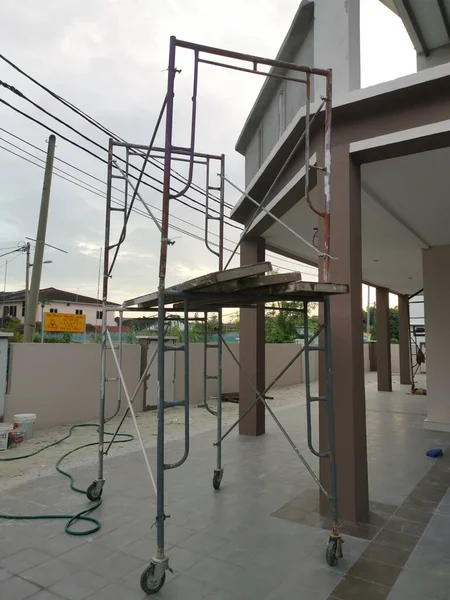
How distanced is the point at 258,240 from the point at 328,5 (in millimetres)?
3260

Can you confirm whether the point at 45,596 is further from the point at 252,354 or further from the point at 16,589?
the point at 252,354

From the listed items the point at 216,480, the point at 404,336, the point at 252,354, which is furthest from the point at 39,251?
the point at 404,336

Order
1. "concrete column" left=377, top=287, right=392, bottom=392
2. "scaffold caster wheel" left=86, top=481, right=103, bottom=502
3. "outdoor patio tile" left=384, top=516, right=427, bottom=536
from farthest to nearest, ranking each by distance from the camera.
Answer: "concrete column" left=377, top=287, right=392, bottom=392
"scaffold caster wheel" left=86, top=481, right=103, bottom=502
"outdoor patio tile" left=384, top=516, right=427, bottom=536

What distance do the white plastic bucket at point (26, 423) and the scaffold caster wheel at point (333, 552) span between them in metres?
4.86

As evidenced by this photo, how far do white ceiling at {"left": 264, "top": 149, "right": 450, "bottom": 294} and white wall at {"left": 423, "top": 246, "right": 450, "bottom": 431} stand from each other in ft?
1.37

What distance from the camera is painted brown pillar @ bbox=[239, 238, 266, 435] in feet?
20.6

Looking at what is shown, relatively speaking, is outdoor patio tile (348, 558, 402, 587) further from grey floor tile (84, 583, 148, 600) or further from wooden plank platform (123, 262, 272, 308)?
wooden plank platform (123, 262, 272, 308)

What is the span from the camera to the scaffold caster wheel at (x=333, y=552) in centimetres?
262

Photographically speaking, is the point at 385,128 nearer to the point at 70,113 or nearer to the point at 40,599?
the point at 40,599

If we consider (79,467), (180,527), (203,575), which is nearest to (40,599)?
(203,575)

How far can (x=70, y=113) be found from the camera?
7.77 m

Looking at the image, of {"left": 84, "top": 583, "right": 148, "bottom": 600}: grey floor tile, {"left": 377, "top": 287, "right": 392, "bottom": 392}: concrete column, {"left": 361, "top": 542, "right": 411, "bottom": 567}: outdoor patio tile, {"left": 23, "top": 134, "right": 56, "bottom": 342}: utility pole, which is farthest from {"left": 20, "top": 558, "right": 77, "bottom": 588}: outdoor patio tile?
{"left": 377, "top": 287, "right": 392, "bottom": 392}: concrete column

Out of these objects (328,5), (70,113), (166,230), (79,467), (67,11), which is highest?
(67,11)

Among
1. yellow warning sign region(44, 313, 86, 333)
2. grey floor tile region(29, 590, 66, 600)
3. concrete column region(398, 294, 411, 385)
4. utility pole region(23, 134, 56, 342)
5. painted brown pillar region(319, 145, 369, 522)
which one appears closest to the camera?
grey floor tile region(29, 590, 66, 600)
